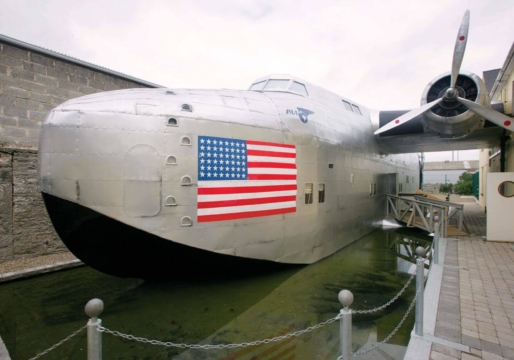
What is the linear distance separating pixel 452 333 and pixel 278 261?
353 centimetres

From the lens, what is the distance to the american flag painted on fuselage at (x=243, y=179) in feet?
18.3

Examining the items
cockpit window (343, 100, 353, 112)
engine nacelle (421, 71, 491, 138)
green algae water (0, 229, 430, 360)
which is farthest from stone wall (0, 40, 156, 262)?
engine nacelle (421, 71, 491, 138)

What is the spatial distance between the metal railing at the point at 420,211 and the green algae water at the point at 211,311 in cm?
361

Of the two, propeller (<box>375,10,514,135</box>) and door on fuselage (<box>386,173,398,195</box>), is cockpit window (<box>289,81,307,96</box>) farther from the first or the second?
door on fuselage (<box>386,173,398,195</box>)

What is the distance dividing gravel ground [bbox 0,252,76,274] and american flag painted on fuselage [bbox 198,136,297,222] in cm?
514

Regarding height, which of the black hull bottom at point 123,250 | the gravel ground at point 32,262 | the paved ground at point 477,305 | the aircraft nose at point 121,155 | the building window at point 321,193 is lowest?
the gravel ground at point 32,262

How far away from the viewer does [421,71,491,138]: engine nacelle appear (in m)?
8.24

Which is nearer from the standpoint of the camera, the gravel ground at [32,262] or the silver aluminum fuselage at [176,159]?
the silver aluminum fuselage at [176,159]

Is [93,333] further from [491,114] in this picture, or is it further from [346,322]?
[491,114]

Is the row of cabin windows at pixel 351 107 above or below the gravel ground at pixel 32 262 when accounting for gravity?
above

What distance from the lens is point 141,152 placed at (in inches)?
199

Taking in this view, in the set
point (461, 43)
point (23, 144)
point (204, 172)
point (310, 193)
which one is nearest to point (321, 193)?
point (310, 193)

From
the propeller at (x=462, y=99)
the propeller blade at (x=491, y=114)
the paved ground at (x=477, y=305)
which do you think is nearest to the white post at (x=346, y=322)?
the paved ground at (x=477, y=305)

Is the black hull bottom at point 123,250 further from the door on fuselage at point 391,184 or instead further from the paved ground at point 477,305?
the door on fuselage at point 391,184
